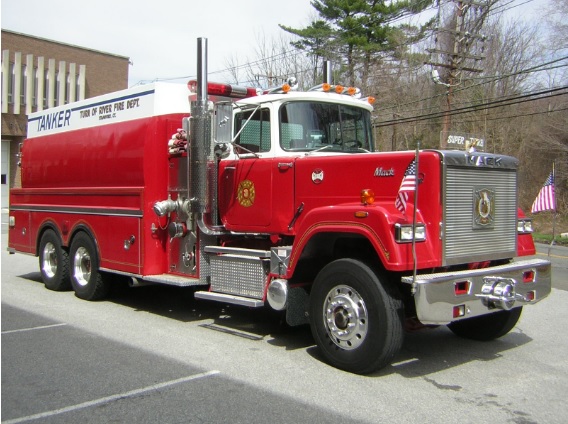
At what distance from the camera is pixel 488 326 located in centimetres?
687

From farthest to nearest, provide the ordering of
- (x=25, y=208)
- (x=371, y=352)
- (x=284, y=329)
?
(x=25, y=208), (x=284, y=329), (x=371, y=352)

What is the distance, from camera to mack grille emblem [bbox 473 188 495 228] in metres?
5.99

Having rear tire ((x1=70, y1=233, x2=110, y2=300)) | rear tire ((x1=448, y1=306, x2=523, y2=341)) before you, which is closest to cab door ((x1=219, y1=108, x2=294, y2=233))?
rear tire ((x1=448, y1=306, x2=523, y2=341))

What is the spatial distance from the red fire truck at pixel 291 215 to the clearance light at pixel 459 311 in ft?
0.09

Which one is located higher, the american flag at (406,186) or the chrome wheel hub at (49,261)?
the american flag at (406,186)

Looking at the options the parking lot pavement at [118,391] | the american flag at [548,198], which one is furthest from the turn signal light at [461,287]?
the american flag at [548,198]

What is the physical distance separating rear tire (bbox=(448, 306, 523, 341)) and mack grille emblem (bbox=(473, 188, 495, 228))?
1.18 m

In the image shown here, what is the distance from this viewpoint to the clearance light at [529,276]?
6.24m

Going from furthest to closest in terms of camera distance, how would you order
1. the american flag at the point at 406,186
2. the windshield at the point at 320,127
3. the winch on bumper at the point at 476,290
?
the windshield at the point at 320,127 → the american flag at the point at 406,186 → the winch on bumper at the point at 476,290

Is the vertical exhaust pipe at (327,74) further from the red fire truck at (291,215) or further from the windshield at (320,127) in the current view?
the windshield at (320,127)

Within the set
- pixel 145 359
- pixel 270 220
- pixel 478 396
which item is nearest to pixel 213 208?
pixel 270 220

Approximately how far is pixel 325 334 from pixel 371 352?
1.91ft

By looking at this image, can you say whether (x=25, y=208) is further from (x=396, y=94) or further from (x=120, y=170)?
(x=396, y=94)

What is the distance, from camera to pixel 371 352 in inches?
215
